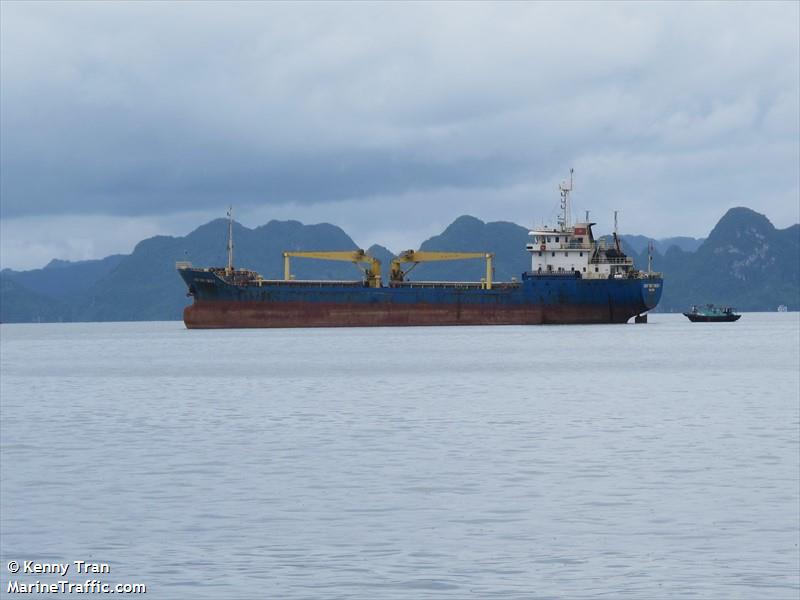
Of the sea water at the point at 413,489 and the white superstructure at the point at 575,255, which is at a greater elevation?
the white superstructure at the point at 575,255

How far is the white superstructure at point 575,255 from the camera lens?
132m

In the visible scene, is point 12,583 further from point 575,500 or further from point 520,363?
point 520,363

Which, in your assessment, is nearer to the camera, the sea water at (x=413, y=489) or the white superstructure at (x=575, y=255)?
the sea water at (x=413, y=489)

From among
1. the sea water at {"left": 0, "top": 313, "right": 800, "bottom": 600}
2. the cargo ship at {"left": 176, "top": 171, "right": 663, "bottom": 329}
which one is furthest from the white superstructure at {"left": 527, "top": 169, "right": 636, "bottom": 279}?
the sea water at {"left": 0, "top": 313, "right": 800, "bottom": 600}

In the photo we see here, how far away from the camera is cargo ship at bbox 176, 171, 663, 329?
12481cm

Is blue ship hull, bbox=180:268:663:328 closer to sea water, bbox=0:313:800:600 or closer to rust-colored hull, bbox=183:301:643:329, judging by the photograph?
rust-colored hull, bbox=183:301:643:329

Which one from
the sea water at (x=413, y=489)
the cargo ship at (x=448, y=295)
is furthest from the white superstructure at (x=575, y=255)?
the sea water at (x=413, y=489)

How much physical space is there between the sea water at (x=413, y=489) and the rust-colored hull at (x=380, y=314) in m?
67.5

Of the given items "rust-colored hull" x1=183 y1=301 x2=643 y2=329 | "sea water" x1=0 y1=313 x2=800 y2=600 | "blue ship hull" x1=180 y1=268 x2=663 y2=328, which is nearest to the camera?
"sea water" x1=0 y1=313 x2=800 y2=600

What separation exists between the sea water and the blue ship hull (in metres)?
65.9

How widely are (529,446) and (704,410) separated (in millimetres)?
12925

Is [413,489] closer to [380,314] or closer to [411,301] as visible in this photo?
[380,314]

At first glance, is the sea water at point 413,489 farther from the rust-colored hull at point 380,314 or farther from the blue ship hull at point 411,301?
the rust-colored hull at point 380,314

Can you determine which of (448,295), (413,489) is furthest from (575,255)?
(413,489)
